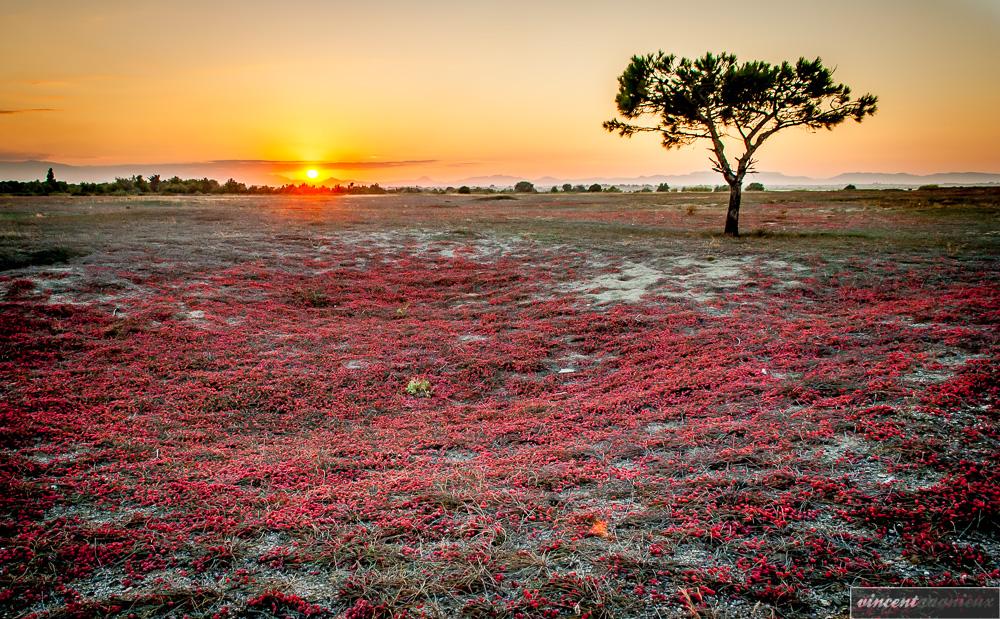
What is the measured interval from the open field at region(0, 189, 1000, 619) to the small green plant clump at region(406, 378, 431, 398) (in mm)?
47

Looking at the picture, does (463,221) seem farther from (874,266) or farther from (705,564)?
(705,564)

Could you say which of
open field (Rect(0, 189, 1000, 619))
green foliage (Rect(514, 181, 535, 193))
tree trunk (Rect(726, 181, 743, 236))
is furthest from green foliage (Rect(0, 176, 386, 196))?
tree trunk (Rect(726, 181, 743, 236))

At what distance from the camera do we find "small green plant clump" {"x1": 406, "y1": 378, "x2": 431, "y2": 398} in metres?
10.1

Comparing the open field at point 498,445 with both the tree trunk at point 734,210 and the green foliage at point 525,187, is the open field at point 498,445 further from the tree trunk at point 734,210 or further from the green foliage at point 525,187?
the green foliage at point 525,187

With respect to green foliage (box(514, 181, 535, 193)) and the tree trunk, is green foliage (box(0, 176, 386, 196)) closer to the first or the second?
green foliage (box(514, 181, 535, 193))

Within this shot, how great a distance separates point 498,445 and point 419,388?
3.25m

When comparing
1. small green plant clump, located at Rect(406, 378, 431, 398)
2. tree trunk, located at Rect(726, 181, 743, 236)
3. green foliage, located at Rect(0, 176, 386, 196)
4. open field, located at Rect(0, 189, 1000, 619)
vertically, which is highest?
green foliage, located at Rect(0, 176, 386, 196)

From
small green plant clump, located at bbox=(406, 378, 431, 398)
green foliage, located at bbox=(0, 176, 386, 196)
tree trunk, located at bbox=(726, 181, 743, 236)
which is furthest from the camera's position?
green foliage, located at bbox=(0, 176, 386, 196)

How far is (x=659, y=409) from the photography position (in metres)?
8.41

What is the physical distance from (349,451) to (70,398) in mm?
6082

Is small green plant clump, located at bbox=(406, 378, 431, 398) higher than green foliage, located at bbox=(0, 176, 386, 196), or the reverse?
green foliage, located at bbox=(0, 176, 386, 196)

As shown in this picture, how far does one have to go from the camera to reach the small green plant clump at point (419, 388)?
1015 centimetres

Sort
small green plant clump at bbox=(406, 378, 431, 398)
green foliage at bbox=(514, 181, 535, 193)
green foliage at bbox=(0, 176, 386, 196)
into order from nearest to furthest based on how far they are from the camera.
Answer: small green plant clump at bbox=(406, 378, 431, 398) < green foliage at bbox=(0, 176, 386, 196) < green foliage at bbox=(514, 181, 535, 193)

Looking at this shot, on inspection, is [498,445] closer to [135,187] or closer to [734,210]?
[734,210]
